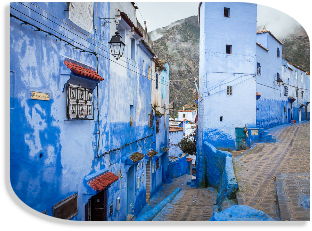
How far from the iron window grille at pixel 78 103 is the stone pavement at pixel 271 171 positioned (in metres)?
4.04

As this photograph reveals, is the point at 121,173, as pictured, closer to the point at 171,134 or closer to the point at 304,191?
the point at 304,191

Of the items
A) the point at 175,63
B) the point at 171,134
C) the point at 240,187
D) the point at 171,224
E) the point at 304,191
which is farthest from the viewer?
the point at 175,63

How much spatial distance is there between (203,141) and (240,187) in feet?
26.1

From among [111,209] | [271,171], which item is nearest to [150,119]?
[111,209]

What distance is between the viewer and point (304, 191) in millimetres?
4914

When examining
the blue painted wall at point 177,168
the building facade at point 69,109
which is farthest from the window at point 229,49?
the blue painted wall at point 177,168

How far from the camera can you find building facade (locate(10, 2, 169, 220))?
3.52m

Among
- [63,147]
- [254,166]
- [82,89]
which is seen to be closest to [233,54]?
[254,166]

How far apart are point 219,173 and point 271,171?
279 centimetres

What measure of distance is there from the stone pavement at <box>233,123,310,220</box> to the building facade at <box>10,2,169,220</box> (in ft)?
11.7

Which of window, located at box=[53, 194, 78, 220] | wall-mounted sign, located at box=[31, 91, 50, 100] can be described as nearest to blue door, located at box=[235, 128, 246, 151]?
window, located at box=[53, 194, 78, 220]

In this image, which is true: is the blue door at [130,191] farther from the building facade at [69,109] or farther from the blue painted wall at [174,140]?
the blue painted wall at [174,140]

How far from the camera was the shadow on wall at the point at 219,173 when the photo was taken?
6.18m

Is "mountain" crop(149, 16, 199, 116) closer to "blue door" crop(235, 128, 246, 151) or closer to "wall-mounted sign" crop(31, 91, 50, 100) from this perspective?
"blue door" crop(235, 128, 246, 151)
